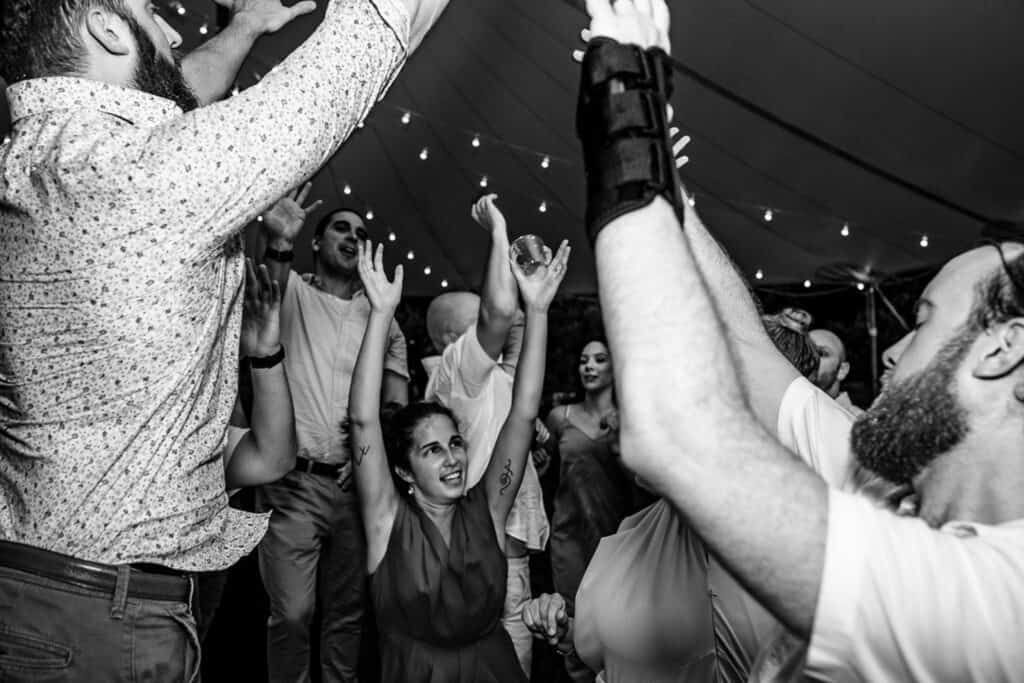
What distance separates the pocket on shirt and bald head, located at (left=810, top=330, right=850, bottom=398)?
3.32 m

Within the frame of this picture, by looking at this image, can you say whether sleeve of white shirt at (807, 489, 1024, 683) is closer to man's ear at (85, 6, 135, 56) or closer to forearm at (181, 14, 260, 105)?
man's ear at (85, 6, 135, 56)

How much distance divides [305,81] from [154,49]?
29 centimetres

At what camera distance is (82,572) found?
1094 mm

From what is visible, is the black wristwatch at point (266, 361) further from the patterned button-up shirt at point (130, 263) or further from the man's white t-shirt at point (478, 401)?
the man's white t-shirt at point (478, 401)

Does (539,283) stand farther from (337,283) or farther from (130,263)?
(337,283)

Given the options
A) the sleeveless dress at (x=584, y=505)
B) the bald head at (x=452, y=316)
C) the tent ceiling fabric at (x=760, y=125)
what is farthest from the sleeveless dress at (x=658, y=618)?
the tent ceiling fabric at (x=760, y=125)

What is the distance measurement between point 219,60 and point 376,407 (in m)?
0.93

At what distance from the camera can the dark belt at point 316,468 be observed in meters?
3.28

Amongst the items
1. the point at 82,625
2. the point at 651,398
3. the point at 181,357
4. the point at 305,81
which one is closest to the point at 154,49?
the point at 305,81

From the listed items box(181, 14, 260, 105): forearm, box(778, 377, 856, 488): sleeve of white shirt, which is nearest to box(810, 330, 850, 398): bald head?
box(778, 377, 856, 488): sleeve of white shirt

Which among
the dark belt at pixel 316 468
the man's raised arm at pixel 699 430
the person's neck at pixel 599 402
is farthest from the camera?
the person's neck at pixel 599 402

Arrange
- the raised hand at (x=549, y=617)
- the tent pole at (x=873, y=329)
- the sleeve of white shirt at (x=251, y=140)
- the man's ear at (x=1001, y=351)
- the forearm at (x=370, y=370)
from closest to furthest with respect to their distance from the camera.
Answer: the man's ear at (x=1001, y=351) → the sleeve of white shirt at (x=251, y=140) → the raised hand at (x=549, y=617) → the forearm at (x=370, y=370) → the tent pole at (x=873, y=329)

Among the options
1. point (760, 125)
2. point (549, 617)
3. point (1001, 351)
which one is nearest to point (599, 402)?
point (549, 617)

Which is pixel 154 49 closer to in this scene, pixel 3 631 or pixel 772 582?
pixel 3 631
